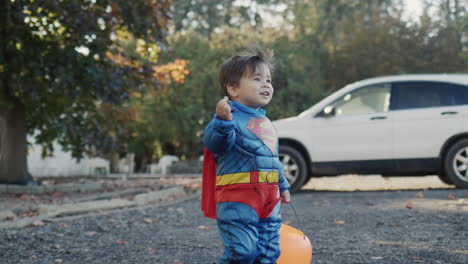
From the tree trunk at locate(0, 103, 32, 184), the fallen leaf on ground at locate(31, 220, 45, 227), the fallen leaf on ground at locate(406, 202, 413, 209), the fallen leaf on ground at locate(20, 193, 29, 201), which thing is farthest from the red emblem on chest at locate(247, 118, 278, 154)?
the tree trunk at locate(0, 103, 32, 184)

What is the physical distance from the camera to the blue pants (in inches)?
95.1

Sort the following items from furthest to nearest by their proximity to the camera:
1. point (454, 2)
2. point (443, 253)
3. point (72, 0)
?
point (454, 2)
point (72, 0)
point (443, 253)

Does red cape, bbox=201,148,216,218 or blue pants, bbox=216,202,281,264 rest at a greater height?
red cape, bbox=201,148,216,218

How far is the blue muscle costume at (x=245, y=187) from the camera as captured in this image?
8.01ft

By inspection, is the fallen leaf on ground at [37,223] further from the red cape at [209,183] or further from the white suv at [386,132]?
the white suv at [386,132]

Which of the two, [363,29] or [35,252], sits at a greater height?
[363,29]

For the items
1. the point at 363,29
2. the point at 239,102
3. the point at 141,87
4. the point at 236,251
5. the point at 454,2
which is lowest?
the point at 236,251

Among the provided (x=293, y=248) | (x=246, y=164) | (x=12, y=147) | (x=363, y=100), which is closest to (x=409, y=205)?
(x=363, y=100)

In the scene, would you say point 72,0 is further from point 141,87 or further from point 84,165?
point 84,165

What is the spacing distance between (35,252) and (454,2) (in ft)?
98.9

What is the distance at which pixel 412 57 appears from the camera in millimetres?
19656

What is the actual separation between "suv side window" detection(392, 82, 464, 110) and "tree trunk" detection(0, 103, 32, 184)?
7.54 m

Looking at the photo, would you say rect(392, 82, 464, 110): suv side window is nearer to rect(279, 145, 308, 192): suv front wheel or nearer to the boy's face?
rect(279, 145, 308, 192): suv front wheel

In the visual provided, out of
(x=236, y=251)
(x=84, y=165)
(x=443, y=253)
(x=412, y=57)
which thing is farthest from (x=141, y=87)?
(x=84, y=165)
